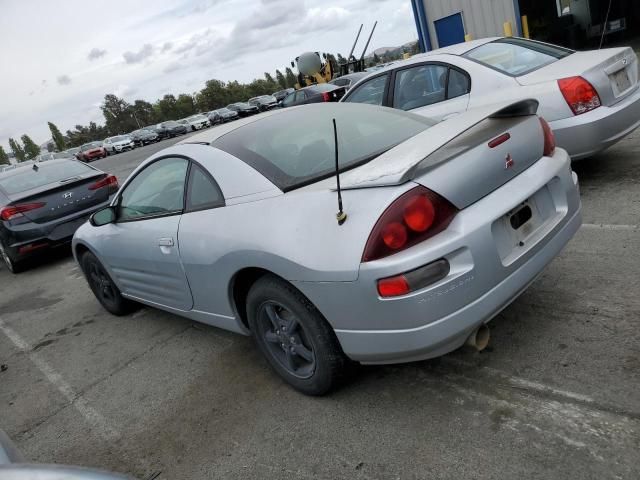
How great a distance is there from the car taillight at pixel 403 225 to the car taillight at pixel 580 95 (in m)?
2.88

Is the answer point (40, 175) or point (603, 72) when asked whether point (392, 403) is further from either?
point (40, 175)

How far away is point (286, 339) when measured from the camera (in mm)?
2846

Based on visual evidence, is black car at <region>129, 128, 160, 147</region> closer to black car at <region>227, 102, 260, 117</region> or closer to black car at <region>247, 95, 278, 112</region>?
black car at <region>227, 102, 260, 117</region>

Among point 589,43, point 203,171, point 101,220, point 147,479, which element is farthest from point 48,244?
point 589,43

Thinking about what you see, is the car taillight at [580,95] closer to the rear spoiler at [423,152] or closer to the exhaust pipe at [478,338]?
the rear spoiler at [423,152]

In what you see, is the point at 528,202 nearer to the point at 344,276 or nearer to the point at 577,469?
the point at 344,276

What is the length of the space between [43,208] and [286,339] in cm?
576

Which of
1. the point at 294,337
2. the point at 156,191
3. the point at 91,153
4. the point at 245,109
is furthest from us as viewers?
the point at 91,153

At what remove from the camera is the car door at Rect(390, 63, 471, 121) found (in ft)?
17.1

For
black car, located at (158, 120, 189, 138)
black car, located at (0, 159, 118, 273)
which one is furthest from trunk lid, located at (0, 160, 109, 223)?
black car, located at (158, 120, 189, 138)

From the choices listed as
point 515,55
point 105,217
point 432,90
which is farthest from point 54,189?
point 515,55

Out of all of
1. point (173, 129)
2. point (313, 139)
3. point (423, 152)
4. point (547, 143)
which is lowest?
point (173, 129)

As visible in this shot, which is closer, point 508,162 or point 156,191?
point 508,162

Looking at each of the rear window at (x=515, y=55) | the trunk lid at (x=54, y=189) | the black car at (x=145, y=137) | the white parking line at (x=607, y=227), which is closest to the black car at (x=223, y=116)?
the black car at (x=145, y=137)
